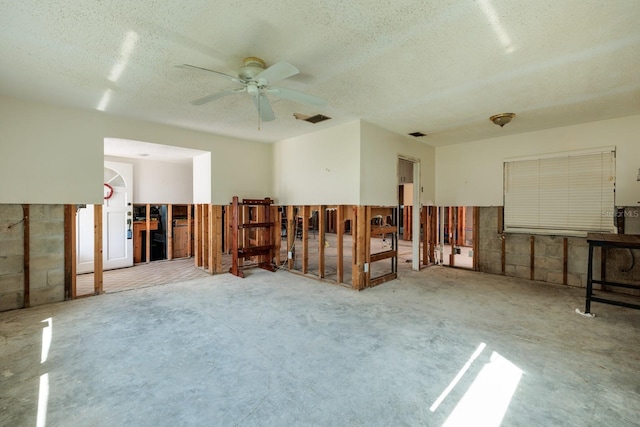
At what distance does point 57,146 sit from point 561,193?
7737mm

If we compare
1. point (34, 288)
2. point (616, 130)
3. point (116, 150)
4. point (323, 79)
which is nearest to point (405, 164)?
point (616, 130)

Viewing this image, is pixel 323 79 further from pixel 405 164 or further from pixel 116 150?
pixel 116 150

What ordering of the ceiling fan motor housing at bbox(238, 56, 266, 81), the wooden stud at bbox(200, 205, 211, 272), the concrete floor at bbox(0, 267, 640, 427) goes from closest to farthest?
the concrete floor at bbox(0, 267, 640, 427), the ceiling fan motor housing at bbox(238, 56, 266, 81), the wooden stud at bbox(200, 205, 211, 272)

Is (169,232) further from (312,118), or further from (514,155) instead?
(514,155)

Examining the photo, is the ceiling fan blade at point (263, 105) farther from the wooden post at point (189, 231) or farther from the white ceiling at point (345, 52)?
the wooden post at point (189, 231)

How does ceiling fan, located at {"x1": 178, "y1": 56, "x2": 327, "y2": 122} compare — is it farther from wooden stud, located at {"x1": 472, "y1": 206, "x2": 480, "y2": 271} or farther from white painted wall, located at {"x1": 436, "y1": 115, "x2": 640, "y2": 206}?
wooden stud, located at {"x1": 472, "y1": 206, "x2": 480, "y2": 271}

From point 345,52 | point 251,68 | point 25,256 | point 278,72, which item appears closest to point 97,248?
point 25,256

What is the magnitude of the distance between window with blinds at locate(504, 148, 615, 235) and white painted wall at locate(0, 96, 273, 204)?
6.21 metres

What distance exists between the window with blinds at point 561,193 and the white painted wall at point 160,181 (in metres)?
7.31

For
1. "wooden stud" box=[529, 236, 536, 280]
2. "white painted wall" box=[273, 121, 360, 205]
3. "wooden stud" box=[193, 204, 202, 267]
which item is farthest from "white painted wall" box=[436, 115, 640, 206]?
"wooden stud" box=[193, 204, 202, 267]

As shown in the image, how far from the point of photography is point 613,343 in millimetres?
2639

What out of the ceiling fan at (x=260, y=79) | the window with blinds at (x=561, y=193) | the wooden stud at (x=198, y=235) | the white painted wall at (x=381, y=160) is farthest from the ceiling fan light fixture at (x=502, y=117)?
the wooden stud at (x=198, y=235)

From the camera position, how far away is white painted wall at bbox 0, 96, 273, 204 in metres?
3.50

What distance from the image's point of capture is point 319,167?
5.15 meters
